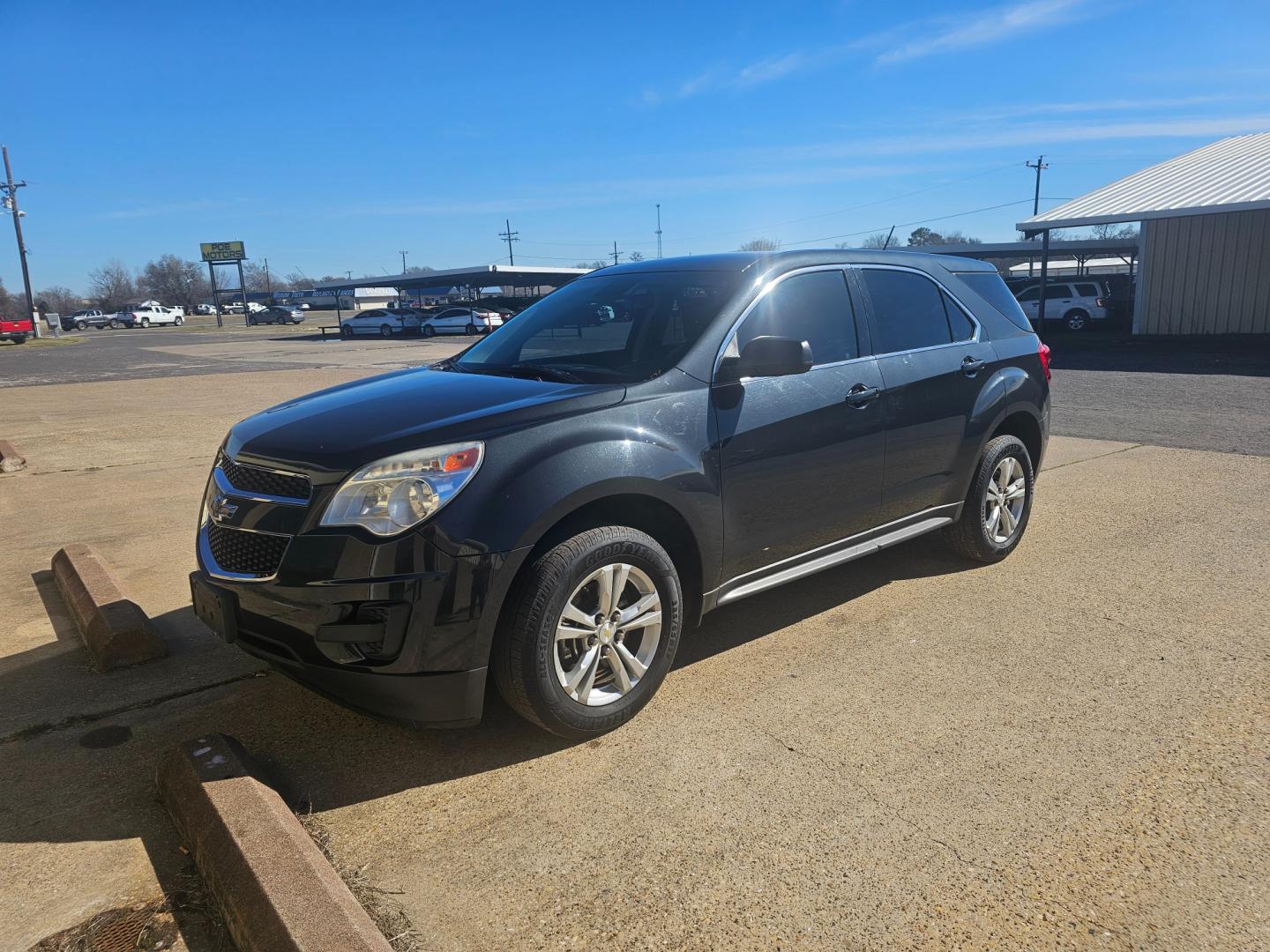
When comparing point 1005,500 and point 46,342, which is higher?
point 46,342

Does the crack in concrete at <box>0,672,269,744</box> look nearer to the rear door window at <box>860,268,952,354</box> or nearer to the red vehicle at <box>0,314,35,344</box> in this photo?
the rear door window at <box>860,268,952,354</box>

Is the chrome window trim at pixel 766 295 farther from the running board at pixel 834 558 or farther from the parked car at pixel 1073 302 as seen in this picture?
the parked car at pixel 1073 302

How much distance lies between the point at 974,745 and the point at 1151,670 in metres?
1.14

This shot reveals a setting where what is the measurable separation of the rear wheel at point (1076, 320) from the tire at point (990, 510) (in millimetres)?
26524

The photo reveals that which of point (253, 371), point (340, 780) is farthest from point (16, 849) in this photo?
point (253, 371)

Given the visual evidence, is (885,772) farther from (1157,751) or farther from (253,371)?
(253,371)

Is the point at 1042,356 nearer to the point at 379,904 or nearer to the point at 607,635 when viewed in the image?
the point at 607,635

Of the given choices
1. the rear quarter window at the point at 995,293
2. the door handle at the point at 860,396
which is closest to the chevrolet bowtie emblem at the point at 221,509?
the door handle at the point at 860,396

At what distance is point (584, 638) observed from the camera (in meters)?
3.27

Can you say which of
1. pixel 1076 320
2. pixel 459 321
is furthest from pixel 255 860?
pixel 459 321

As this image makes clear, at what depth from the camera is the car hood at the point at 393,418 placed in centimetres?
305

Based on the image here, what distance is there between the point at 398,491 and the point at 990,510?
3.67 metres

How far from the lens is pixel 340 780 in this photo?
313cm

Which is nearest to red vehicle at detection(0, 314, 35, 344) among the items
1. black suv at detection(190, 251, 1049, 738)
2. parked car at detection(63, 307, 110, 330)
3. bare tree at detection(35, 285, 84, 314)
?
parked car at detection(63, 307, 110, 330)
